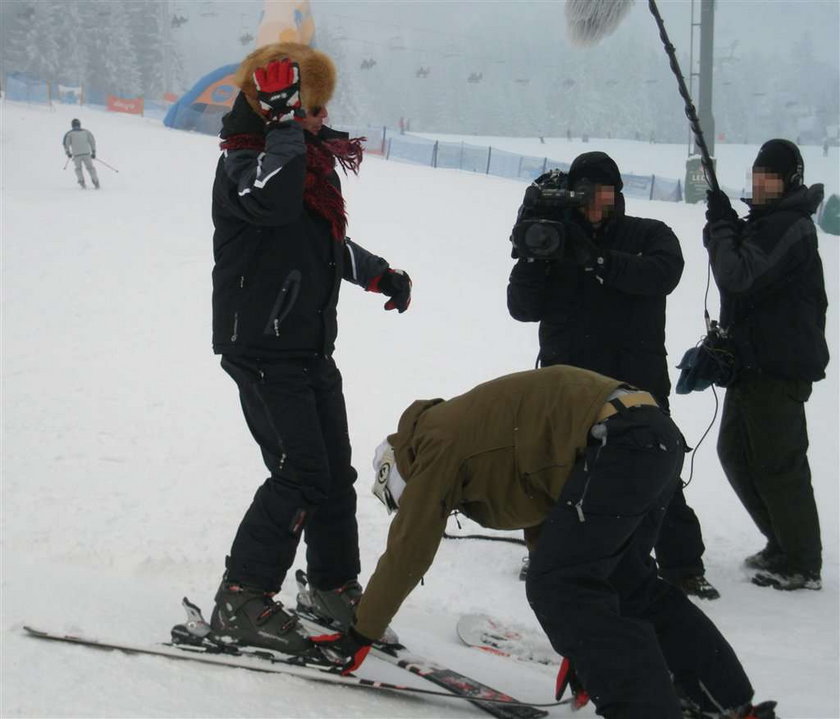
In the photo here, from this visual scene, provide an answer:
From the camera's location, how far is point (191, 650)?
3107mm

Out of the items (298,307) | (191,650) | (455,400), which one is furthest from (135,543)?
(455,400)

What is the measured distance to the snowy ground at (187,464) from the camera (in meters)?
2.94

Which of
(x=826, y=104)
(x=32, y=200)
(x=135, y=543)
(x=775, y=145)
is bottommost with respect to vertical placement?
(x=135, y=543)

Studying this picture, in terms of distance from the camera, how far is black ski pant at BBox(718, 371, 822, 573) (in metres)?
4.16

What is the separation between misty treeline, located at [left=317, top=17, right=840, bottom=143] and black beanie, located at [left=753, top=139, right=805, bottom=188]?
67.4 m

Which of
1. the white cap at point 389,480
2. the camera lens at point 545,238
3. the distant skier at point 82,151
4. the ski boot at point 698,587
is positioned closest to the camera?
the white cap at point 389,480

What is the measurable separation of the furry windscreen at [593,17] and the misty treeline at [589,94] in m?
58.8

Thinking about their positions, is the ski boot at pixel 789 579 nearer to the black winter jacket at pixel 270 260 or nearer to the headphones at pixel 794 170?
the headphones at pixel 794 170

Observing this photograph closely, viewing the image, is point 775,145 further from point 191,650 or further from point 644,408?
point 191,650

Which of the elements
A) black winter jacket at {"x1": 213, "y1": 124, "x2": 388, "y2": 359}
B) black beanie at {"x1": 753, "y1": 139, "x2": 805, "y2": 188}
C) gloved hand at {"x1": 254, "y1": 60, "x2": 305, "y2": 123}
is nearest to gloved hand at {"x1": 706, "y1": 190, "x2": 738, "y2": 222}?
black beanie at {"x1": 753, "y1": 139, "x2": 805, "y2": 188}

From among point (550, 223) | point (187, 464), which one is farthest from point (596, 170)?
point (187, 464)

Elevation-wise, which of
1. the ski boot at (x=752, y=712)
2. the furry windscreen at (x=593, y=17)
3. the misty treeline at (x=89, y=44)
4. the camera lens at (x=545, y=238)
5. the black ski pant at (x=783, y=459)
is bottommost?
the ski boot at (x=752, y=712)

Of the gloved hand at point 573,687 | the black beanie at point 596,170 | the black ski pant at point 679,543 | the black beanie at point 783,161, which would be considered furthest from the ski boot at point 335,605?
the black beanie at point 783,161

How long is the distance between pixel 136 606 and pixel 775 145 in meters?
3.24
